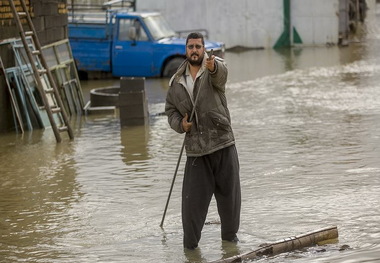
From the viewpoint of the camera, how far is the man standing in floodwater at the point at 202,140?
8.38 metres

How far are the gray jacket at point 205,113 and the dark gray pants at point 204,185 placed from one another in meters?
0.09

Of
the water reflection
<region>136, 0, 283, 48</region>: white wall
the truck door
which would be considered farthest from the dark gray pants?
<region>136, 0, 283, 48</region>: white wall

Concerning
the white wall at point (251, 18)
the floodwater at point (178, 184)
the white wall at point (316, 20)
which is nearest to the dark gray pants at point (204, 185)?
the floodwater at point (178, 184)

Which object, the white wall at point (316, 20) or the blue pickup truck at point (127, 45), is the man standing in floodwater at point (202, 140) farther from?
the white wall at point (316, 20)

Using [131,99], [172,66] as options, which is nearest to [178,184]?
[131,99]

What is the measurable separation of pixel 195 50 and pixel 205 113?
54cm

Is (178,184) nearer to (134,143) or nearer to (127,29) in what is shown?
(134,143)

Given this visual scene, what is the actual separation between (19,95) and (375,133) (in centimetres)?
580

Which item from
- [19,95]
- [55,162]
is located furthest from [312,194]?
[19,95]

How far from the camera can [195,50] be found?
8.37m

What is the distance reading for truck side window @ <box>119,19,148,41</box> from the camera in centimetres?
2450

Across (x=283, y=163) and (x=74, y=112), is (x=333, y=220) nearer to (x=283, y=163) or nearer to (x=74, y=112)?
(x=283, y=163)

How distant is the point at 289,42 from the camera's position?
107 ft

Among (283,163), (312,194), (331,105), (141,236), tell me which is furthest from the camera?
(331,105)
